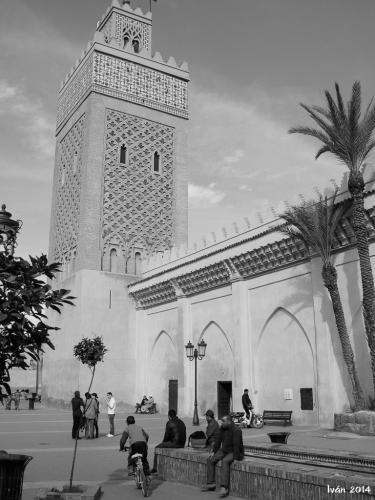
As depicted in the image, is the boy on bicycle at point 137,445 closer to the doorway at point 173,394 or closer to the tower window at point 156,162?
the doorway at point 173,394

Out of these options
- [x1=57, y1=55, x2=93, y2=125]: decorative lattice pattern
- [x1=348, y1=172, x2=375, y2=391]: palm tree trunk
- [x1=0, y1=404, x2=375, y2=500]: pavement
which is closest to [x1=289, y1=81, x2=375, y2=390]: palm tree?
[x1=348, y1=172, x2=375, y2=391]: palm tree trunk

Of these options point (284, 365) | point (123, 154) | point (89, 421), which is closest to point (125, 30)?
point (123, 154)

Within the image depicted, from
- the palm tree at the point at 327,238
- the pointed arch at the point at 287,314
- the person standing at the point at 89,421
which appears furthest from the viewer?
the pointed arch at the point at 287,314

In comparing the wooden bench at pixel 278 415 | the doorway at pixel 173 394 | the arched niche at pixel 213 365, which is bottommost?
the wooden bench at pixel 278 415

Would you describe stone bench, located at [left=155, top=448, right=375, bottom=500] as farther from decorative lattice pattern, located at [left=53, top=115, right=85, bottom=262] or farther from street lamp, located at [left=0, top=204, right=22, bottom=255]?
decorative lattice pattern, located at [left=53, top=115, right=85, bottom=262]

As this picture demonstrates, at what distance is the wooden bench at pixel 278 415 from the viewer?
15327 mm

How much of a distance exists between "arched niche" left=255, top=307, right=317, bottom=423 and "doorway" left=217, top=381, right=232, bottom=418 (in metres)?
1.83

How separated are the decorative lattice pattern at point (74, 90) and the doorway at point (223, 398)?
15.6 m

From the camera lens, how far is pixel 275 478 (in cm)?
571

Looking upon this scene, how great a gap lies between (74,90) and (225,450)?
24.8 metres

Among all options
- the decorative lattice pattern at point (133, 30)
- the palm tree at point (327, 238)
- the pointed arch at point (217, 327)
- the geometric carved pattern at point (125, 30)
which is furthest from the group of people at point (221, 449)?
the decorative lattice pattern at point (133, 30)

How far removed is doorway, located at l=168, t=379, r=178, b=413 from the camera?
21.5 meters

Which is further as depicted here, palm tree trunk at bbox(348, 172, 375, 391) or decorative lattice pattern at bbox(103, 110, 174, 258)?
decorative lattice pattern at bbox(103, 110, 174, 258)

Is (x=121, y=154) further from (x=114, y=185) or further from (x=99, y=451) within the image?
(x=99, y=451)
